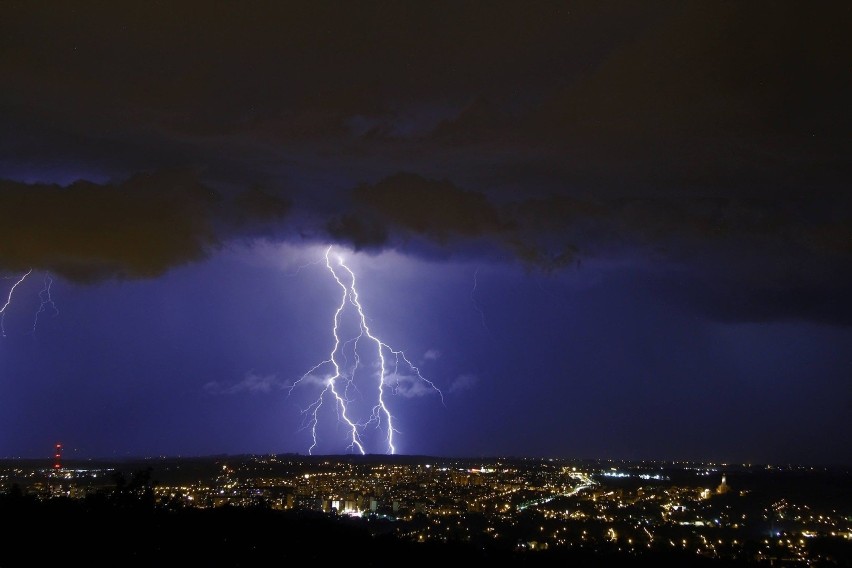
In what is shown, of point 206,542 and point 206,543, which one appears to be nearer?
point 206,543

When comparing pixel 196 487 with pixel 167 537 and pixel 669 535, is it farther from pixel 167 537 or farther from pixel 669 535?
pixel 167 537

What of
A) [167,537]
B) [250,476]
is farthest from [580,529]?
[250,476]

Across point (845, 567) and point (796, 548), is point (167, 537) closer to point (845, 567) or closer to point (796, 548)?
point (845, 567)

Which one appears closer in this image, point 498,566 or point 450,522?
point 498,566

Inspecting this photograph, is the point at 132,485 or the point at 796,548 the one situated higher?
the point at 132,485

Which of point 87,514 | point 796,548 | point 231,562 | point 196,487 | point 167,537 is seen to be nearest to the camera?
point 231,562

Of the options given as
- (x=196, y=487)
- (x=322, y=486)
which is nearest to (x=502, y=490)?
(x=322, y=486)

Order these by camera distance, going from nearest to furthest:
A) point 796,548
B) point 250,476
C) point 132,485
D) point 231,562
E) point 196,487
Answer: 1. point 231,562
2. point 132,485
3. point 796,548
4. point 196,487
5. point 250,476
